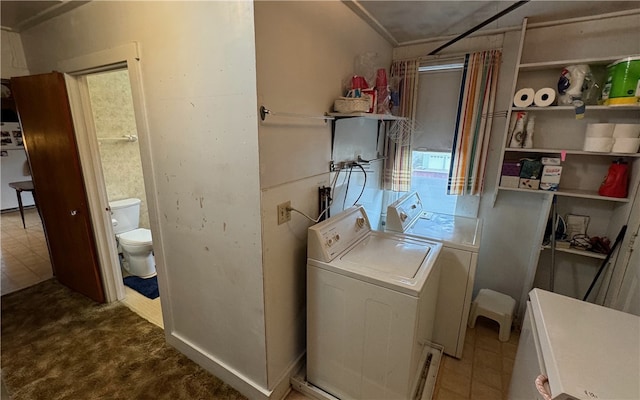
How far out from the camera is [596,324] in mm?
1033

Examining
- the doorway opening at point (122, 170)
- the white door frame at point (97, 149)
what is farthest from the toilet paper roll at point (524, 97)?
the doorway opening at point (122, 170)

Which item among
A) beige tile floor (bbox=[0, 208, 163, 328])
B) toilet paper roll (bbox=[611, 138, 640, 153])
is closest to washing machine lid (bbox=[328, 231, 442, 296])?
toilet paper roll (bbox=[611, 138, 640, 153])

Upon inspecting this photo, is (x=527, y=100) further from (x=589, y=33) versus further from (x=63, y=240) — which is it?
(x=63, y=240)

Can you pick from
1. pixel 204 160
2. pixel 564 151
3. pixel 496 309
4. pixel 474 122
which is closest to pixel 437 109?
pixel 474 122

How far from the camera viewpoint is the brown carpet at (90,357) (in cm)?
170

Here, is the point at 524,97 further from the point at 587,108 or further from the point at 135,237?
the point at 135,237

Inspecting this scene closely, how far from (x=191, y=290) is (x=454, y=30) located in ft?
8.69

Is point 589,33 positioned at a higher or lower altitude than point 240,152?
higher

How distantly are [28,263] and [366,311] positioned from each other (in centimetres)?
405

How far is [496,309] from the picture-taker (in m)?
2.20

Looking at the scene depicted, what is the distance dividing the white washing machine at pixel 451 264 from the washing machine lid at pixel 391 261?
0.15 metres

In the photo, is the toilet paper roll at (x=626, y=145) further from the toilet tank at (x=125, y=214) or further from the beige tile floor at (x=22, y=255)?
the beige tile floor at (x=22, y=255)

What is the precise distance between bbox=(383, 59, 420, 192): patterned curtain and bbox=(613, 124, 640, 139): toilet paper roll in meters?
1.30

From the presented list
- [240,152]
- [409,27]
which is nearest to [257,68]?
[240,152]
